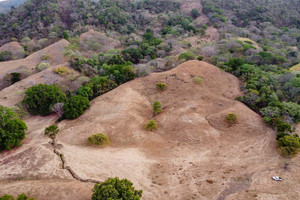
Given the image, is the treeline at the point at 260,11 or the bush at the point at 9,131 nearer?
the bush at the point at 9,131

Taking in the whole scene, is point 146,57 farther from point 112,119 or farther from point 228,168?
point 228,168

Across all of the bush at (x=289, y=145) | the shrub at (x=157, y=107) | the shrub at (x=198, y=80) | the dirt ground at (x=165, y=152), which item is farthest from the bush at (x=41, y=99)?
the bush at (x=289, y=145)

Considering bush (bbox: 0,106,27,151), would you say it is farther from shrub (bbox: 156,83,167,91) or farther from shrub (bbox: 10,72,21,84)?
shrub (bbox: 156,83,167,91)

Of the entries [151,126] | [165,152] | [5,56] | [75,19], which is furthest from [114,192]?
[75,19]

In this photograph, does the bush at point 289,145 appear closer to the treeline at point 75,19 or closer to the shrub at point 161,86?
Result: the shrub at point 161,86

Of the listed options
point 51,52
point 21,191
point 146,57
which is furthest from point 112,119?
point 51,52
